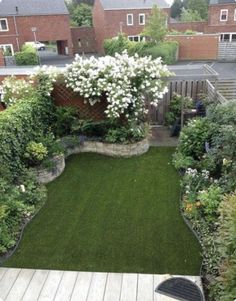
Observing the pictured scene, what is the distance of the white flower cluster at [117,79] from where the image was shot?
734 cm

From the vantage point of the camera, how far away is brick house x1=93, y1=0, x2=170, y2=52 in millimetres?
28328

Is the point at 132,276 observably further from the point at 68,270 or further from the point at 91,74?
the point at 91,74

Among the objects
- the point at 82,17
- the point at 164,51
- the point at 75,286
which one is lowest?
the point at 75,286

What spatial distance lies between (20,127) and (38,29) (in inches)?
939

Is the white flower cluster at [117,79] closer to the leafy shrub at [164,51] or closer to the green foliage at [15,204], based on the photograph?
the green foliage at [15,204]

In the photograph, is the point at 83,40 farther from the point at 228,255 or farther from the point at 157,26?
the point at 228,255

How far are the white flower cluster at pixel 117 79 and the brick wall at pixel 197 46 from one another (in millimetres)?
17684

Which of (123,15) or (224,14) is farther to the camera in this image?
(123,15)

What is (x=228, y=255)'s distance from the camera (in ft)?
10.5

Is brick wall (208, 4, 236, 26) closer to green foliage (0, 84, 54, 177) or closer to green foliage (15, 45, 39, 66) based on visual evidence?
green foliage (15, 45, 39, 66)

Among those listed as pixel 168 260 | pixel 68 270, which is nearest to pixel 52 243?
pixel 68 270

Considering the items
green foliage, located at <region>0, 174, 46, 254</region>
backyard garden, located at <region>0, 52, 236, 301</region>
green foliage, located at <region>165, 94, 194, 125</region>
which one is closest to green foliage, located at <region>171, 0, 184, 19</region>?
green foliage, located at <region>165, 94, 194, 125</region>

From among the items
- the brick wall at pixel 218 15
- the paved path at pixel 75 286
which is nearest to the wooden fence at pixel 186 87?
the paved path at pixel 75 286

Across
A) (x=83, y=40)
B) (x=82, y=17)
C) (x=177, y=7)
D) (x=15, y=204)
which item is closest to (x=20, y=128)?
(x=15, y=204)
